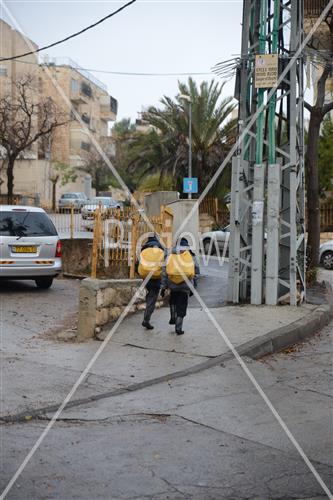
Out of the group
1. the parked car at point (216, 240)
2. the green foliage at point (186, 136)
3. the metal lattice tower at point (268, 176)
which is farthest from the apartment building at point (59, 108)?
the metal lattice tower at point (268, 176)

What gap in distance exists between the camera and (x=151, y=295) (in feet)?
30.9

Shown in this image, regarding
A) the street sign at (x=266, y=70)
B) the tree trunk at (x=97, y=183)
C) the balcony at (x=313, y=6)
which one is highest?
the balcony at (x=313, y=6)

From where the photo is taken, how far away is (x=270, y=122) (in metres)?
10.9

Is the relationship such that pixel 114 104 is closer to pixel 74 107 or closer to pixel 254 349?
pixel 74 107

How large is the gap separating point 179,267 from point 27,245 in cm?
509

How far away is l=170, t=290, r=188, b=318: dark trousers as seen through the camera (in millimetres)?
8984

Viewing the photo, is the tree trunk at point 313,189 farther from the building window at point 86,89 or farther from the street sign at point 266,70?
the building window at point 86,89

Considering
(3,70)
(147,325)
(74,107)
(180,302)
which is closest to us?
(180,302)

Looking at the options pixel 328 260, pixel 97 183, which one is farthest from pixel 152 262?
pixel 97 183

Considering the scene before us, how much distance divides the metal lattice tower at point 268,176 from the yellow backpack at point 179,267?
2188 millimetres

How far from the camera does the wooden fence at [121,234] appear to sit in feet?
40.8

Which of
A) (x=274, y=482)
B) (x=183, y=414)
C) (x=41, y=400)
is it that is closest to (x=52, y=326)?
(x=41, y=400)

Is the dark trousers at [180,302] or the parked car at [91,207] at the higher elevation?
the parked car at [91,207]

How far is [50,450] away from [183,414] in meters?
1.43
